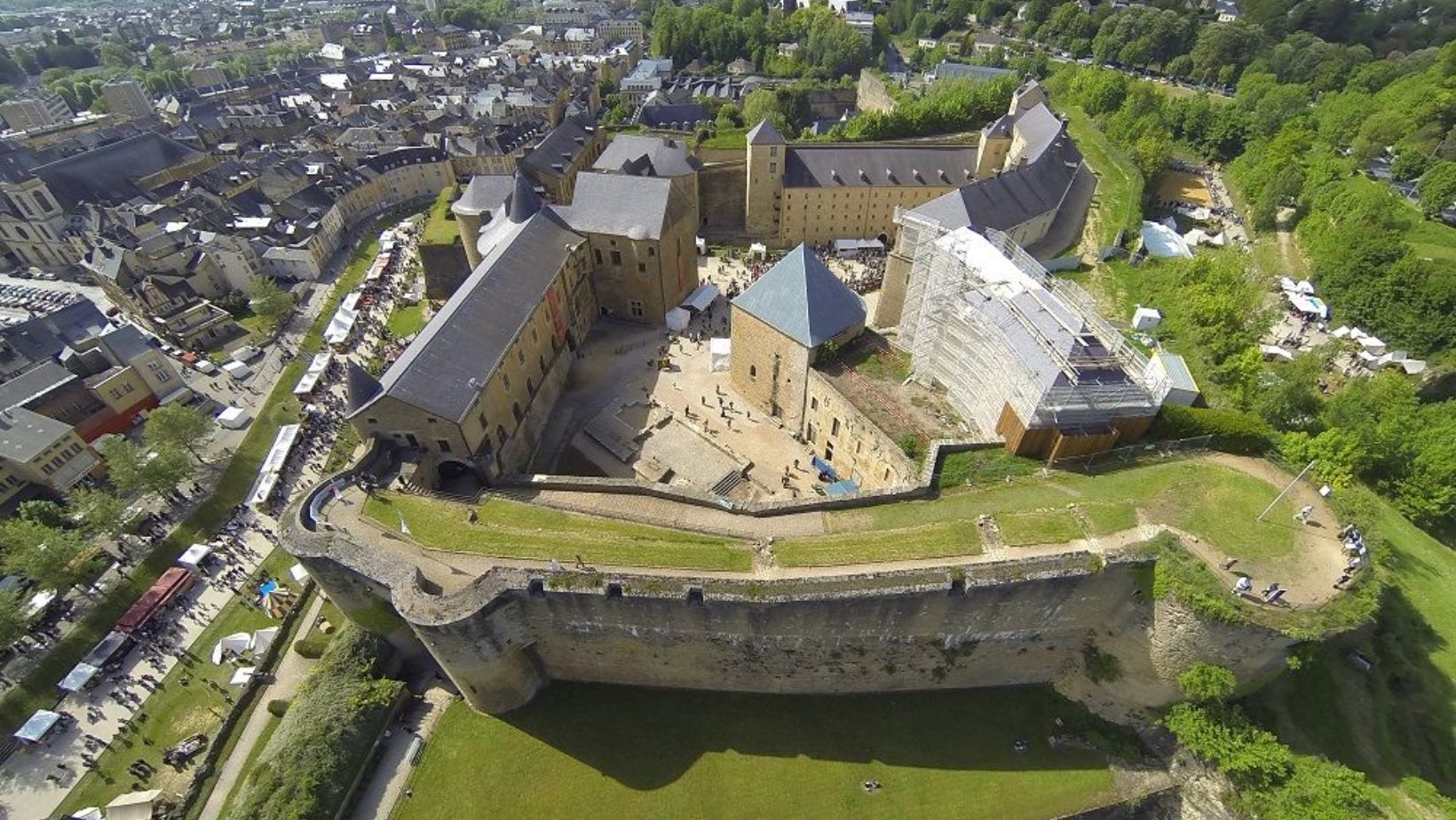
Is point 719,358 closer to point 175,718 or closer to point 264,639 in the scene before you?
point 264,639

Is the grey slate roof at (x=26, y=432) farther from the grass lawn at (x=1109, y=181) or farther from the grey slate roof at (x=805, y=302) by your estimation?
the grass lawn at (x=1109, y=181)

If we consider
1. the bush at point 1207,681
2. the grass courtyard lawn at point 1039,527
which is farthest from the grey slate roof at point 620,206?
the bush at point 1207,681

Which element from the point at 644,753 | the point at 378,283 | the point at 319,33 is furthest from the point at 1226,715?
the point at 319,33

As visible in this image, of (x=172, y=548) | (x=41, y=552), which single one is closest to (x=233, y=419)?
(x=172, y=548)

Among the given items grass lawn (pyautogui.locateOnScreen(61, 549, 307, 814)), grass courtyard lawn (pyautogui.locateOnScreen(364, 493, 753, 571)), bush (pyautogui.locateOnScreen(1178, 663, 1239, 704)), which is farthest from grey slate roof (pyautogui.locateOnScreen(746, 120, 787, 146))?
bush (pyautogui.locateOnScreen(1178, 663, 1239, 704))

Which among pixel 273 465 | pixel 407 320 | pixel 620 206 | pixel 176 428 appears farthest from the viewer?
pixel 407 320

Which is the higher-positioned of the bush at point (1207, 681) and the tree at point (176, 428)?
the bush at point (1207, 681)
